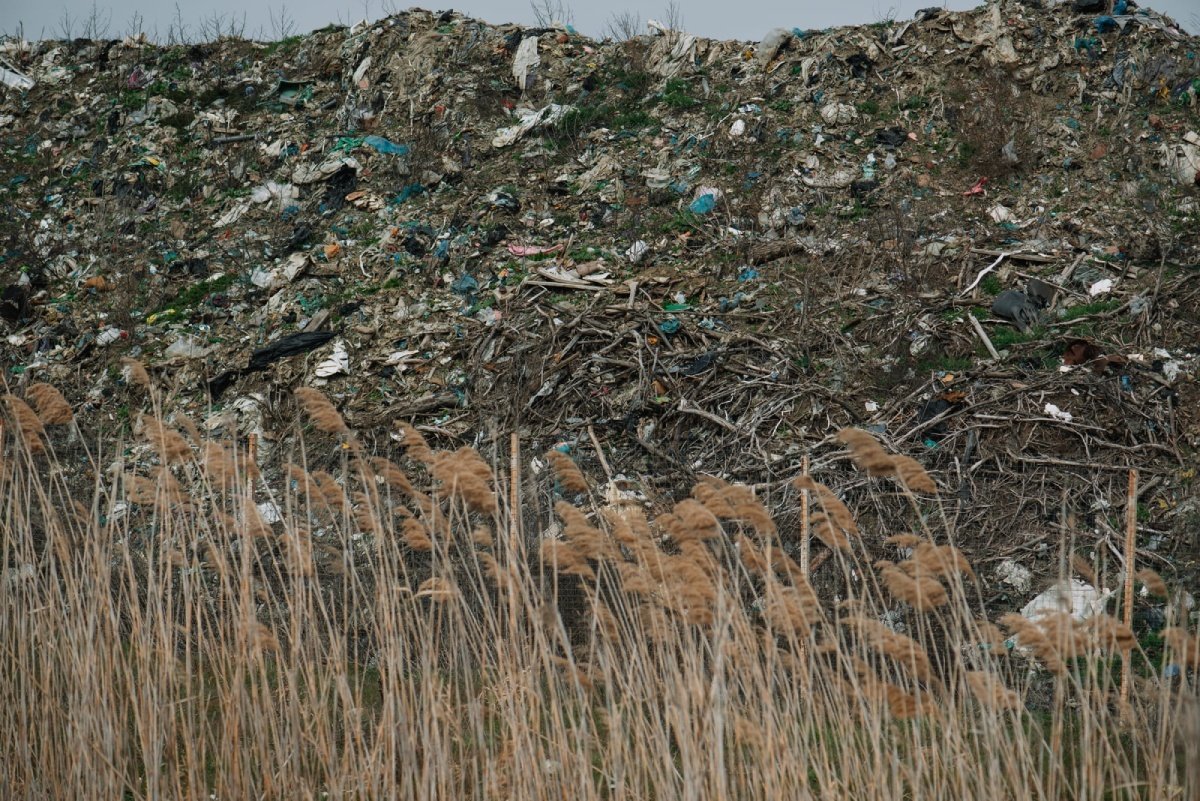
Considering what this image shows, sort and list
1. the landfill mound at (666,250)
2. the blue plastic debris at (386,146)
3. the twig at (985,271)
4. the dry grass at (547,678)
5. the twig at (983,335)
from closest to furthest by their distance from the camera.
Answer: the dry grass at (547,678) → the landfill mound at (666,250) → the twig at (983,335) → the twig at (985,271) → the blue plastic debris at (386,146)

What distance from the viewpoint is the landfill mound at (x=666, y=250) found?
605 centimetres

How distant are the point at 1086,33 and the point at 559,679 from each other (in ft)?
28.9

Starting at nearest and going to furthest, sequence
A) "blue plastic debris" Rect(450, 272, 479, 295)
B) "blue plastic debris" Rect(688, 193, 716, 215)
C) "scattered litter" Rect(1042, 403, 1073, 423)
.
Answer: "scattered litter" Rect(1042, 403, 1073, 423)
"blue plastic debris" Rect(450, 272, 479, 295)
"blue plastic debris" Rect(688, 193, 716, 215)

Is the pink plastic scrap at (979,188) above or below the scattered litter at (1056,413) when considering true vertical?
above

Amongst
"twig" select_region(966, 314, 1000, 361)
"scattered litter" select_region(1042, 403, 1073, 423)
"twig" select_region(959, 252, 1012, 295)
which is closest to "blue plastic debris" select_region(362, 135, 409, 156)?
"twig" select_region(959, 252, 1012, 295)

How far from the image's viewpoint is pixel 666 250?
812cm

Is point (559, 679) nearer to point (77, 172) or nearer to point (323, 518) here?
point (323, 518)

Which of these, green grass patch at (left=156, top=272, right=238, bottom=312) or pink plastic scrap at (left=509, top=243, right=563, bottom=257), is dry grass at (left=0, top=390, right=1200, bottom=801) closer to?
pink plastic scrap at (left=509, top=243, right=563, bottom=257)

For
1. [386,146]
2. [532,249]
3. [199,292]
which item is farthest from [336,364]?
[386,146]

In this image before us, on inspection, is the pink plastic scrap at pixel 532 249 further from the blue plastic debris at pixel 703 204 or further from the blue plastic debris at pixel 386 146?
the blue plastic debris at pixel 386 146

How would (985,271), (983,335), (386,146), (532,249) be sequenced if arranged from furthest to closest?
(386,146) → (532,249) → (985,271) → (983,335)

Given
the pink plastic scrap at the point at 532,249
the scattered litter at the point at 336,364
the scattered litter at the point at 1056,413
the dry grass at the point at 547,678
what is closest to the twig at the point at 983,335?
the scattered litter at the point at 1056,413

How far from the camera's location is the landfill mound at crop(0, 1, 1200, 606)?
605 cm

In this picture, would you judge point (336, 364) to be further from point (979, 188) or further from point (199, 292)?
point (979, 188)
